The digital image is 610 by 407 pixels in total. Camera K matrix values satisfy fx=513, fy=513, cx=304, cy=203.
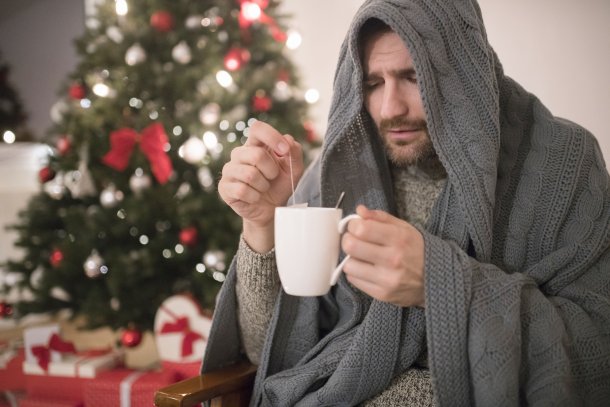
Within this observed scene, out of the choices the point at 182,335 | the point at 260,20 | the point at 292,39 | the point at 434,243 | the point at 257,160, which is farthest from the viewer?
the point at 292,39

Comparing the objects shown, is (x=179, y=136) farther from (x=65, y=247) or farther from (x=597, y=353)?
(x=597, y=353)

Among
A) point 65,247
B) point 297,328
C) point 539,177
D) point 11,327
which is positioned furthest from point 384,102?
point 11,327

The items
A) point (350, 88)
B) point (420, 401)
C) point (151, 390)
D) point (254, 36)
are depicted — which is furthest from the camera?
point (254, 36)

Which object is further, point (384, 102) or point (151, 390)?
point (151, 390)

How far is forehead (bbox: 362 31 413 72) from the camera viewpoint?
3.35 ft

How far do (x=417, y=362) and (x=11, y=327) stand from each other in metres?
2.82

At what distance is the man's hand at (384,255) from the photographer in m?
0.71

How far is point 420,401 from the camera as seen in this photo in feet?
3.10

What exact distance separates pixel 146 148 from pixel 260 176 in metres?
1.17

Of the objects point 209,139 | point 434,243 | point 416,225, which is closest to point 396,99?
point 416,225

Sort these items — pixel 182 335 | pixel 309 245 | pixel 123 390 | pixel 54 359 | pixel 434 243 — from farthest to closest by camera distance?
pixel 54 359 → pixel 182 335 → pixel 123 390 → pixel 434 243 → pixel 309 245

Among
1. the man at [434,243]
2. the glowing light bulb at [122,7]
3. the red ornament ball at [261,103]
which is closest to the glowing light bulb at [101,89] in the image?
the glowing light bulb at [122,7]

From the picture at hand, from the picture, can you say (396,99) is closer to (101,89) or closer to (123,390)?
(123,390)

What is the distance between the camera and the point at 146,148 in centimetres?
196
